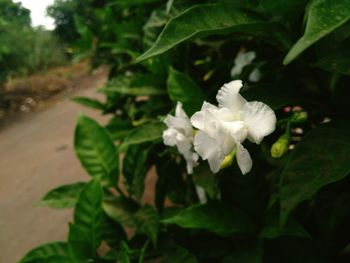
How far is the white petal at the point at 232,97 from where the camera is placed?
0.58 m

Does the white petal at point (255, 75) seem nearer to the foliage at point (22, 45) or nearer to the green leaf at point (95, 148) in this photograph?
the green leaf at point (95, 148)

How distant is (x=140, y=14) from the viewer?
1726mm

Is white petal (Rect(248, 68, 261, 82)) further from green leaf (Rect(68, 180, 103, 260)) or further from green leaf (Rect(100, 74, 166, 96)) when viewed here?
green leaf (Rect(68, 180, 103, 260))

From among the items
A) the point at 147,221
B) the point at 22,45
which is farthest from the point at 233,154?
the point at 22,45

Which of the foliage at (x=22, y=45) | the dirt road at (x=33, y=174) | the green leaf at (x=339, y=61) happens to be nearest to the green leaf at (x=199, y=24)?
the green leaf at (x=339, y=61)

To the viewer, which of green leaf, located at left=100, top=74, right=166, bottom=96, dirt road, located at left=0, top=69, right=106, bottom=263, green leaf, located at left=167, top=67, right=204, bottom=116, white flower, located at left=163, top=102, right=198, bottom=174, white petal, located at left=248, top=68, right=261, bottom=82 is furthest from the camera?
dirt road, located at left=0, top=69, right=106, bottom=263

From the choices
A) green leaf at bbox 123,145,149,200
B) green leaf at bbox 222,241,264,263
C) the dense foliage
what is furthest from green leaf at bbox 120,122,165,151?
green leaf at bbox 222,241,264,263

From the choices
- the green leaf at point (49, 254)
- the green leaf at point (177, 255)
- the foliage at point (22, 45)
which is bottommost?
the green leaf at point (177, 255)

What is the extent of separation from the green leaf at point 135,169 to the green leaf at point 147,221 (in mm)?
79

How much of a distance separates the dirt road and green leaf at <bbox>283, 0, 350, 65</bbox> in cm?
103

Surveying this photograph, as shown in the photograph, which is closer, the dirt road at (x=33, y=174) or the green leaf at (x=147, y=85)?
the green leaf at (x=147, y=85)

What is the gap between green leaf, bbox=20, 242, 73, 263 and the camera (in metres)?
0.95

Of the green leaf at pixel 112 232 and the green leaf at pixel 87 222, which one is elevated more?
the green leaf at pixel 87 222

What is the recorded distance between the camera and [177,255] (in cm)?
99
